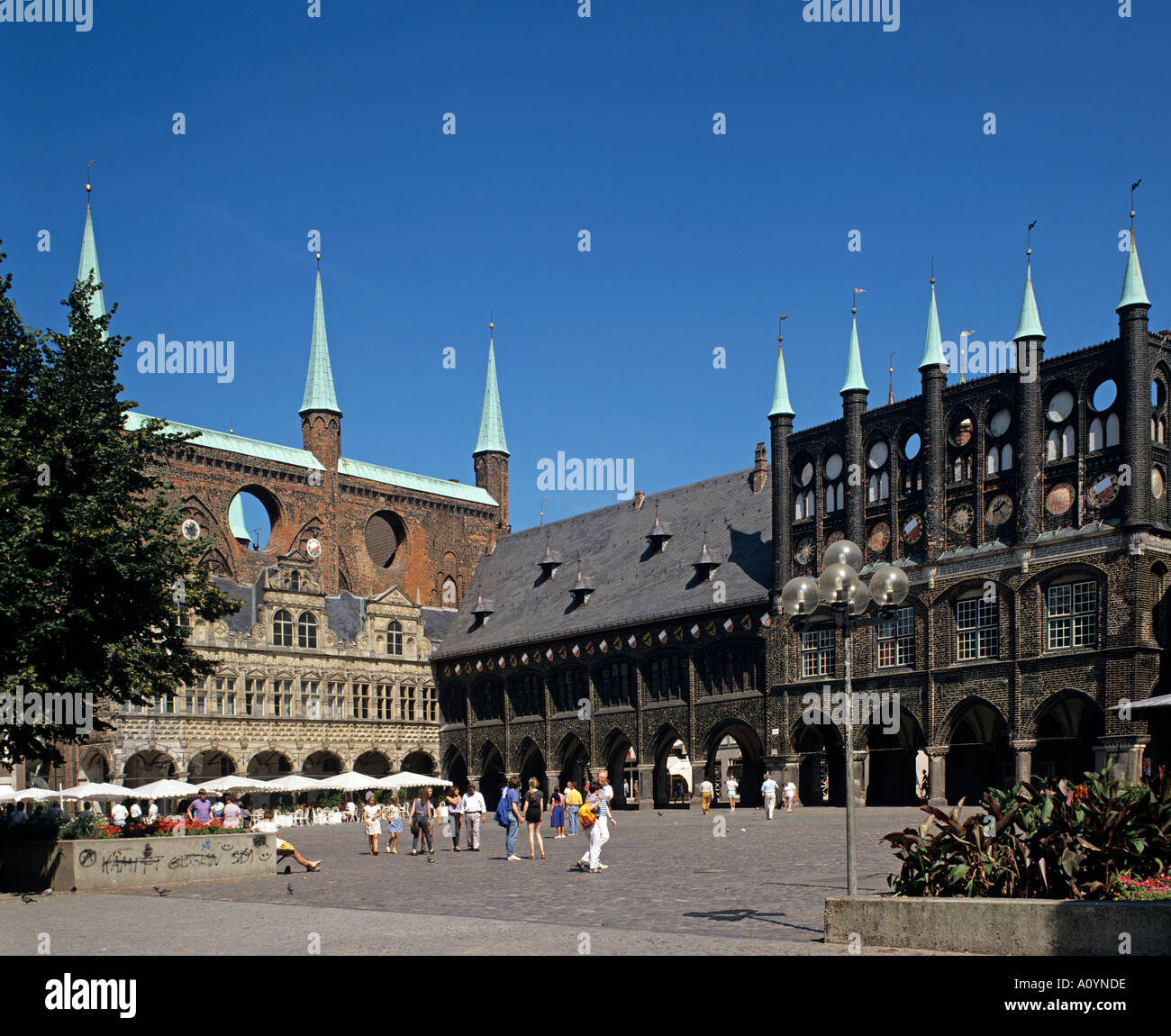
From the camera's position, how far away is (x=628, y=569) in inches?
2717

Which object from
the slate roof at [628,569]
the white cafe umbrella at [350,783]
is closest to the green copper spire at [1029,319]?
the slate roof at [628,569]

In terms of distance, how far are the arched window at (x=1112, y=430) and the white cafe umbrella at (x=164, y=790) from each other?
33518 mm

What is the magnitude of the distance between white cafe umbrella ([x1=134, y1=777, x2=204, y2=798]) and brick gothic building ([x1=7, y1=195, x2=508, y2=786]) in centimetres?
1067

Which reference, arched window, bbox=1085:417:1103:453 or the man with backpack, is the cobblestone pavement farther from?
arched window, bbox=1085:417:1103:453

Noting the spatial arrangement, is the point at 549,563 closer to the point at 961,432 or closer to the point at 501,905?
the point at 961,432

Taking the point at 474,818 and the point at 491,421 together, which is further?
the point at 491,421

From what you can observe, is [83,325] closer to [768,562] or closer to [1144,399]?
[1144,399]

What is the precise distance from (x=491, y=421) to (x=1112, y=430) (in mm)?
49560

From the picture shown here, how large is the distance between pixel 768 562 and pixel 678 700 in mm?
7296

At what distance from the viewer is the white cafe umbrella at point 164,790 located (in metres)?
48.5

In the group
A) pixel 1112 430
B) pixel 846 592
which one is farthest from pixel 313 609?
pixel 846 592
